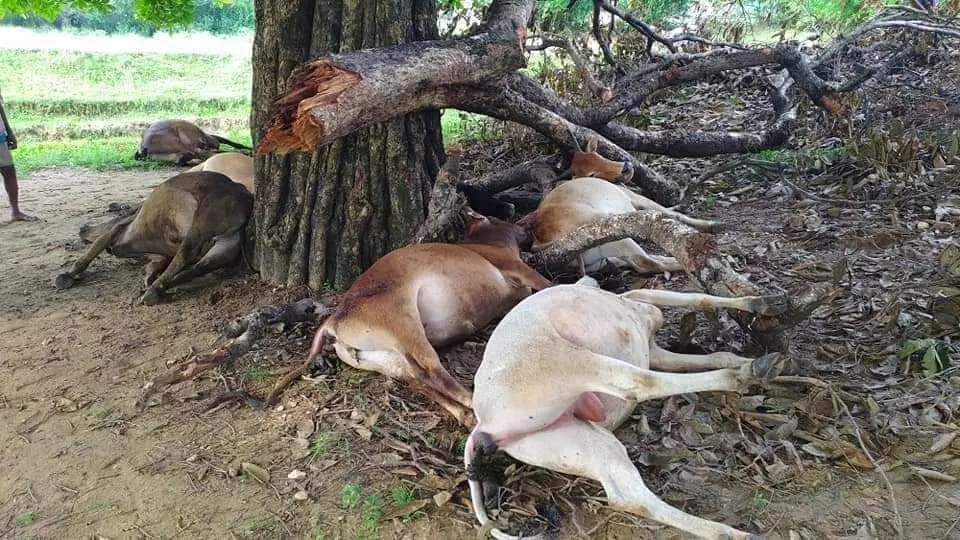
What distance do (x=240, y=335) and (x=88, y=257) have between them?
6.46 ft

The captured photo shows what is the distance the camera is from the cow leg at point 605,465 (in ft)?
7.22

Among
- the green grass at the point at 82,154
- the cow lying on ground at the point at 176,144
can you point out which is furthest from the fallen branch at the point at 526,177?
the green grass at the point at 82,154

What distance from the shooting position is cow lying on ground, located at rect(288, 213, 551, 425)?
3.14 meters

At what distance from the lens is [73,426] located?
3.15m

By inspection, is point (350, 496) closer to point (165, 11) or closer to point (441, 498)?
point (441, 498)

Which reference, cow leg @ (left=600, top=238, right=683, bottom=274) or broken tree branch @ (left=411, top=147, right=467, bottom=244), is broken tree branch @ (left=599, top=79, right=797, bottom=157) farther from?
broken tree branch @ (left=411, top=147, right=467, bottom=244)

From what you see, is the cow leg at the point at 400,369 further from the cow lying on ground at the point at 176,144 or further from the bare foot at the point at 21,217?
the cow lying on ground at the point at 176,144

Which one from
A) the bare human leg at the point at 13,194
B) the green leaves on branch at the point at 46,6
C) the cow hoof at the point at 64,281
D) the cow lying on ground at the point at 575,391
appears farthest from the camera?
the bare human leg at the point at 13,194

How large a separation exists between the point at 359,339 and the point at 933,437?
245cm

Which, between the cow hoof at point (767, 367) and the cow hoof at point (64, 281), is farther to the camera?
the cow hoof at point (64, 281)

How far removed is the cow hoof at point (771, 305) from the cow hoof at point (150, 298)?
3589 millimetres

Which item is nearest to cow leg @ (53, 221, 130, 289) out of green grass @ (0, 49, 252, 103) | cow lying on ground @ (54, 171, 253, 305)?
cow lying on ground @ (54, 171, 253, 305)

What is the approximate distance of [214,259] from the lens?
15.1 feet

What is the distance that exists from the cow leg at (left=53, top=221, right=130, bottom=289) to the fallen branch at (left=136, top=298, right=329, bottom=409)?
5.89 feet
